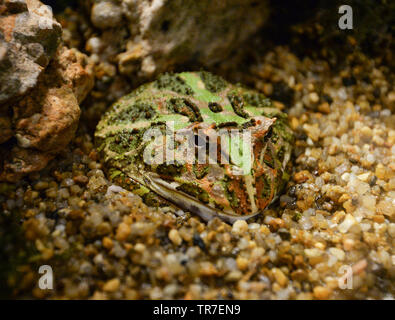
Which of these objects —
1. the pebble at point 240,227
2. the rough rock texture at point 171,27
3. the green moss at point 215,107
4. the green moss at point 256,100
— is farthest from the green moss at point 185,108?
the pebble at point 240,227

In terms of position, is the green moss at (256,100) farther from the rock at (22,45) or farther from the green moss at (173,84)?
the rock at (22,45)

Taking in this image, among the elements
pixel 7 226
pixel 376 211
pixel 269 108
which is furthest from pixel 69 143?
pixel 376 211

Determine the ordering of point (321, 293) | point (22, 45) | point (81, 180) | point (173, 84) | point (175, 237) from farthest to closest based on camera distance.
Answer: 1. point (173, 84)
2. point (81, 180)
3. point (22, 45)
4. point (175, 237)
5. point (321, 293)

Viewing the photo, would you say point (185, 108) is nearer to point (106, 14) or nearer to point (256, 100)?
point (256, 100)

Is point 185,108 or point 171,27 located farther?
point 171,27

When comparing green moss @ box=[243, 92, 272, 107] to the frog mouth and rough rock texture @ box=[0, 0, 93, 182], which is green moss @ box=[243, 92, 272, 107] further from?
rough rock texture @ box=[0, 0, 93, 182]

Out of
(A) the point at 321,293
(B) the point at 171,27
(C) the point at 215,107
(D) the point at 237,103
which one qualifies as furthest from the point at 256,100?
(A) the point at 321,293

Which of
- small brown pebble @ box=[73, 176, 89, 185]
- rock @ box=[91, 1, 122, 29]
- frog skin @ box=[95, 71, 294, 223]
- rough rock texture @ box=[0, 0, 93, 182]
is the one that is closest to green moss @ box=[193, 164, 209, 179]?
frog skin @ box=[95, 71, 294, 223]
